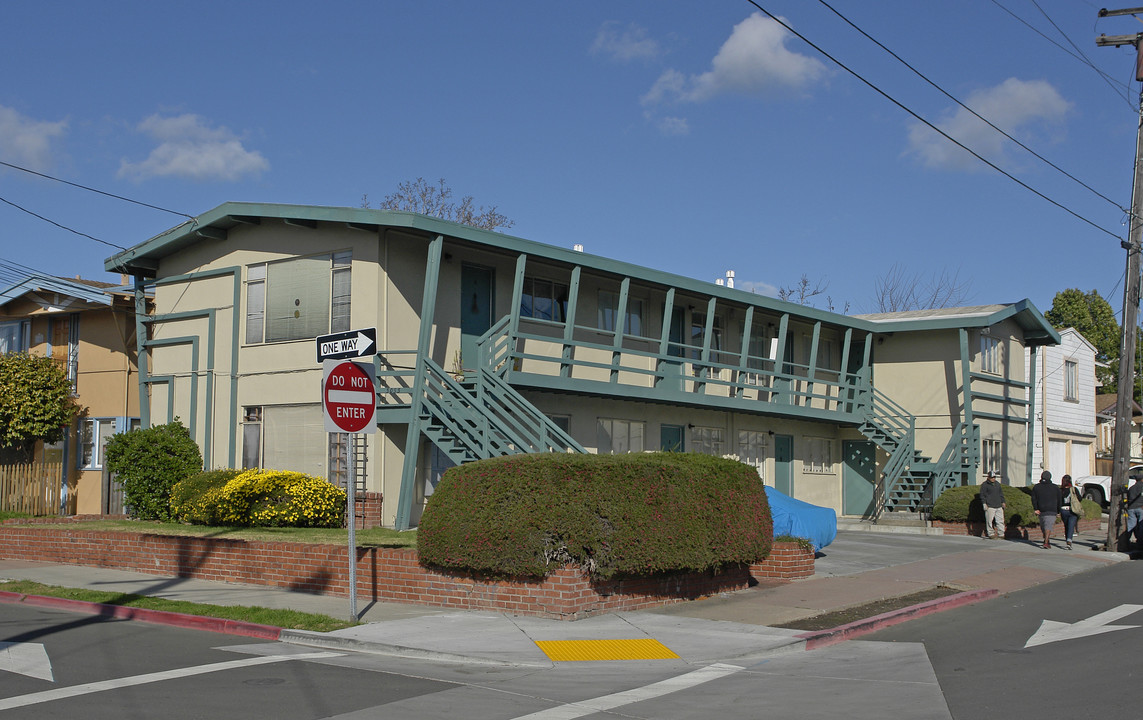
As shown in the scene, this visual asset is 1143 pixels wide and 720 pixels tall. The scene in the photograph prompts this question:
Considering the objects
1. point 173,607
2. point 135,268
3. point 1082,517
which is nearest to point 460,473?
point 173,607

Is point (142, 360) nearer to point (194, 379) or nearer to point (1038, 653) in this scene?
point (194, 379)

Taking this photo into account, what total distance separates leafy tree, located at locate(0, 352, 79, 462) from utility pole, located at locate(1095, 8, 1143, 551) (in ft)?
81.6

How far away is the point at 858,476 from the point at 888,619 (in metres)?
18.9

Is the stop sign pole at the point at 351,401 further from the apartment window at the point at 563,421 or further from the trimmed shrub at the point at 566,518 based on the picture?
the apartment window at the point at 563,421

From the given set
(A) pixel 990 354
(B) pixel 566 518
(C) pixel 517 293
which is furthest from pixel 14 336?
(A) pixel 990 354

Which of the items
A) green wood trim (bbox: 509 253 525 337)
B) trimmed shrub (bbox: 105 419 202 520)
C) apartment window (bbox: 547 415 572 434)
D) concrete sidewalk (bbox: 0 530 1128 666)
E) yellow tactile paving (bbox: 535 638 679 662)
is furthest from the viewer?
apartment window (bbox: 547 415 572 434)

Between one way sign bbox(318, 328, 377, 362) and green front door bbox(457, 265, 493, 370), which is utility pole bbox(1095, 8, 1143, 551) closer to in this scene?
green front door bbox(457, 265, 493, 370)

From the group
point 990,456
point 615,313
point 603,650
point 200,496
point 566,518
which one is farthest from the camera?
point 990,456

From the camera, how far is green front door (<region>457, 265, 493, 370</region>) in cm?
2072

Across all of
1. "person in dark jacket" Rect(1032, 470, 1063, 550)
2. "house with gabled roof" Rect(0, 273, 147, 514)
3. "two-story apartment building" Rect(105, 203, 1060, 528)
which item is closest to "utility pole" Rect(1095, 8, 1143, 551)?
"person in dark jacket" Rect(1032, 470, 1063, 550)

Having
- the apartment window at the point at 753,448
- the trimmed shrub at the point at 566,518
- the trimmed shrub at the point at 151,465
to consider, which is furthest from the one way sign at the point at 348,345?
the apartment window at the point at 753,448

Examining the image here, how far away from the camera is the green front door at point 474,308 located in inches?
816

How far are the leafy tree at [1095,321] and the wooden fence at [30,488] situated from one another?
59645 mm

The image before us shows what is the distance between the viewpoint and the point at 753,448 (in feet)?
92.7
